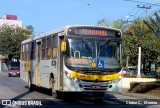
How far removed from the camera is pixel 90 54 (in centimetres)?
1706

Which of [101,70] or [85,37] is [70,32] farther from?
[101,70]

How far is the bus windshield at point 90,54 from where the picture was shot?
55.6ft

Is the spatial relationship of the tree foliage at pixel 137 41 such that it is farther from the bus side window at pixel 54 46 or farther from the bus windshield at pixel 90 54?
the bus windshield at pixel 90 54

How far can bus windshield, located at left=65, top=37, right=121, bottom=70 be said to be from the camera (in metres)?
17.0

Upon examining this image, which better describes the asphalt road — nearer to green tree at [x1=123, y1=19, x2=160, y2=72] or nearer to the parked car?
the parked car

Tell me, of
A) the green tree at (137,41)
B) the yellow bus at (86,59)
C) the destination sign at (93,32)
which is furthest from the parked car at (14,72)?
the destination sign at (93,32)

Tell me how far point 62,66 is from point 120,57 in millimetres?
2582

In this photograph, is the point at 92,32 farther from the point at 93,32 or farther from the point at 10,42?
the point at 10,42

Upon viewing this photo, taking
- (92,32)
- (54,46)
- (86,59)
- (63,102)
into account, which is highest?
(92,32)

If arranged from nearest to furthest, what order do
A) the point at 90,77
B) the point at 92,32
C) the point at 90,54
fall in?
the point at 90,77 → the point at 90,54 → the point at 92,32

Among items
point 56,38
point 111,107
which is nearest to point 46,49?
point 56,38

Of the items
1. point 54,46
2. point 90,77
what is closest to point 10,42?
point 54,46

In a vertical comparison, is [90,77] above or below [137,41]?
below

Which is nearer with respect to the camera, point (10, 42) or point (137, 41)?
point (137, 41)
